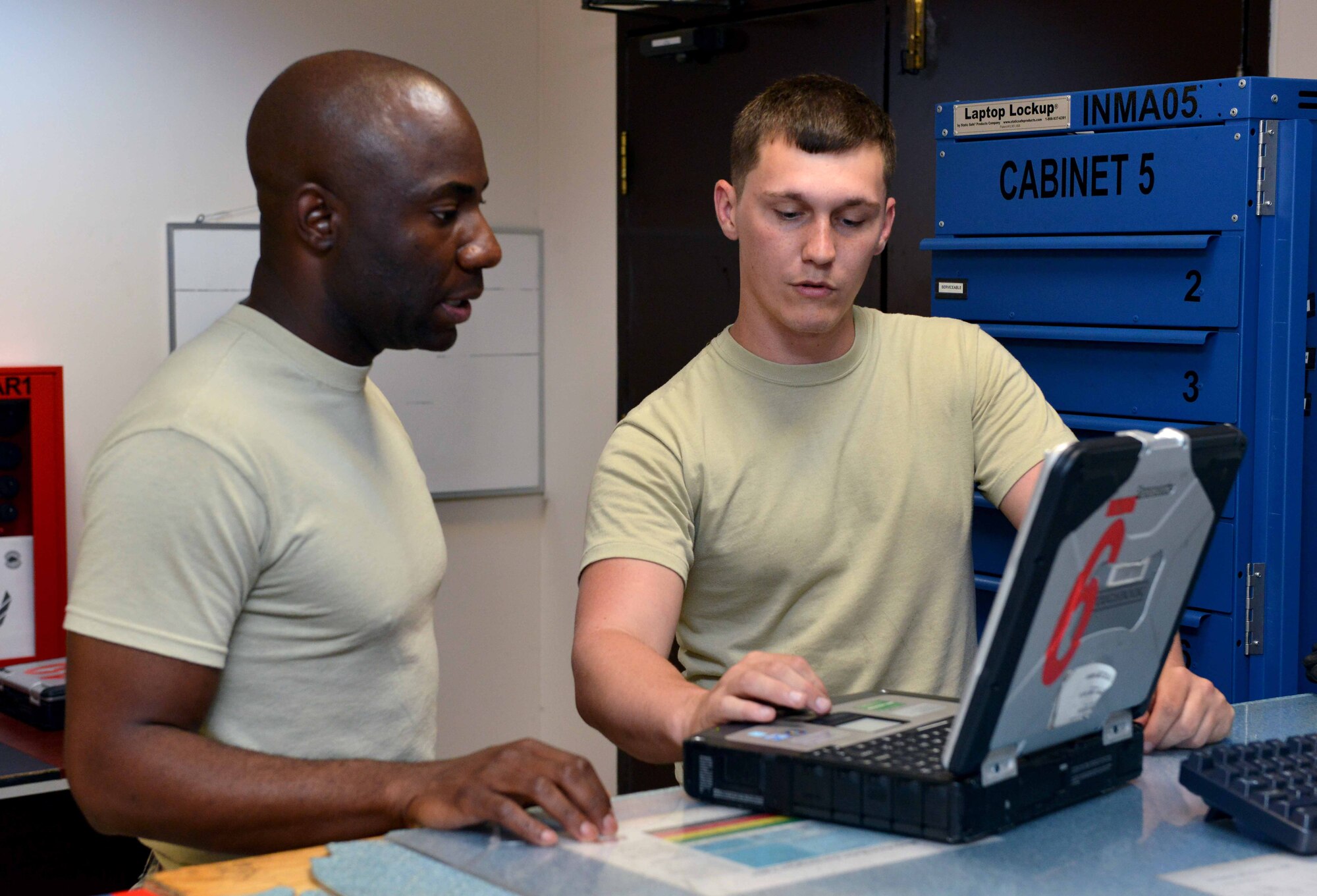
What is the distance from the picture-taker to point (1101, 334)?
6.59ft

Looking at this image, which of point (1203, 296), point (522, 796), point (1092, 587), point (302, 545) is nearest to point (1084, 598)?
point (1092, 587)

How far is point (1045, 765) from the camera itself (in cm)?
109

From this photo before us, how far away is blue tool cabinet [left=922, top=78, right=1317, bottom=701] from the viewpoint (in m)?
1.83

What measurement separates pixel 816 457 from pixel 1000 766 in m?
0.67

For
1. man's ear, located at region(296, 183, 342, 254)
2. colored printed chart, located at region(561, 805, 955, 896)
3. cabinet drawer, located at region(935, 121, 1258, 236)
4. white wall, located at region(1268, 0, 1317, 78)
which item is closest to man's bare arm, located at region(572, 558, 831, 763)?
colored printed chart, located at region(561, 805, 955, 896)

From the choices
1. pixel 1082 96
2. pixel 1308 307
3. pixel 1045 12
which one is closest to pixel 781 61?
pixel 1045 12

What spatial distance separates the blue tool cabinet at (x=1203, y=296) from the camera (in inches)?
72.2

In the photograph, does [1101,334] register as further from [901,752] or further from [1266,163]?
[901,752]

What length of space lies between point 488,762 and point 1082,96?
1400 mm

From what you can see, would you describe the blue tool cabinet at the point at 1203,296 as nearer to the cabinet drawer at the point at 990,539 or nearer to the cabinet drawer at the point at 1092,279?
the cabinet drawer at the point at 1092,279

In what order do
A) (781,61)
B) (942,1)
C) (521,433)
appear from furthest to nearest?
(521,433)
(781,61)
(942,1)

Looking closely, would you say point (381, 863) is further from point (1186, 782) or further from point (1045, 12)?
point (1045, 12)

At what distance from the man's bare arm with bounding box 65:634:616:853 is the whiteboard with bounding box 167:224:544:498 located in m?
2.41

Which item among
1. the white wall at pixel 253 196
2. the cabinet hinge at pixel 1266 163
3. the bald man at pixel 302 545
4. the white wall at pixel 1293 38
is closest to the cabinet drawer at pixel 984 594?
the cabinet hinge at pixel 1266 163
